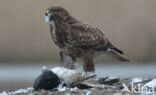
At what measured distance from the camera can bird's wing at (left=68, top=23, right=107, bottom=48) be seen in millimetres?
8664

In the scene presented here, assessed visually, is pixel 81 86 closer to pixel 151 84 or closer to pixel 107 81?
pixel 107 81

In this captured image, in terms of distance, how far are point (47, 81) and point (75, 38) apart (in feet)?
3.98

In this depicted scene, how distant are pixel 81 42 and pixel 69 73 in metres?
0.98

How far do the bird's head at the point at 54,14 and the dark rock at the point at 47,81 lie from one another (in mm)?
954

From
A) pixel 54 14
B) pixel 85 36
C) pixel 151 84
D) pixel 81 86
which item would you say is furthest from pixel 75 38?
pixel 151 84

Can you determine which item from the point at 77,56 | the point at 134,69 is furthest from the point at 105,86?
the point at 134,69

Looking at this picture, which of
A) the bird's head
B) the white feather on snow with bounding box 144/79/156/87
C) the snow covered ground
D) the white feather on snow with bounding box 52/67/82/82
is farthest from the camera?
the snow covered ground

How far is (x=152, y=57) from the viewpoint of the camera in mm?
18875

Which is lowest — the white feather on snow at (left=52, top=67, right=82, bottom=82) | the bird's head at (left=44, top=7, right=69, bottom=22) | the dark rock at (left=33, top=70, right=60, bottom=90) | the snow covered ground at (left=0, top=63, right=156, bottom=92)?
the dark rock at (left=33, top=70, right=60, bottom=90)

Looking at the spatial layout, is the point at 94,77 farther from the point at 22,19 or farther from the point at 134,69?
the point at 22,19

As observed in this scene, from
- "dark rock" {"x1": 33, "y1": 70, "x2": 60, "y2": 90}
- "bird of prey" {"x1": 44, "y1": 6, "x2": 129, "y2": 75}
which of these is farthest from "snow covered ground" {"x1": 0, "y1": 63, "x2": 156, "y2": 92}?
"dark rock" {"x1": 33, "y1": 70, "x2": 60, "y2": 90}

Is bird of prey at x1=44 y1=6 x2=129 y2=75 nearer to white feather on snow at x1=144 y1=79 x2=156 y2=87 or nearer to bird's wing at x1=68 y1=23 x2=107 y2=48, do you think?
bird's wing at x1=68 y1=23 x2=107 y2=48

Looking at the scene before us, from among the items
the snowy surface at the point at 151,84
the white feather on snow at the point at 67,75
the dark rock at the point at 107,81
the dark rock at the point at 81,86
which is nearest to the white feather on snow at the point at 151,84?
the snowy surface at the point at 151,84

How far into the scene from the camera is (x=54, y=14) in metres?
8.45
